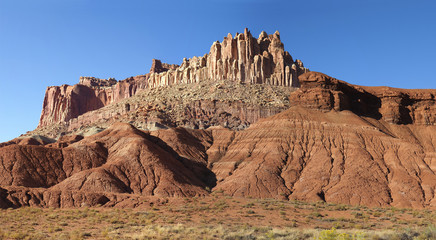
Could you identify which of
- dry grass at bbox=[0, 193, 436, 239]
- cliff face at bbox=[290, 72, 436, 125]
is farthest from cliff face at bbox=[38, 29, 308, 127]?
A: dry grass at bbox=[0, 193, 436, 239]

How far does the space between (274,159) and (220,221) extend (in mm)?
28038

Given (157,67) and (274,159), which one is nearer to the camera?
(274,159)

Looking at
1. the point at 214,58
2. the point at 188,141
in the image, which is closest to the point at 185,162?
the point at 188,141

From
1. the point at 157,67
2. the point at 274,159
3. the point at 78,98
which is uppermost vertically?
the point at 157,67

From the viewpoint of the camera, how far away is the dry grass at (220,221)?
27312mm

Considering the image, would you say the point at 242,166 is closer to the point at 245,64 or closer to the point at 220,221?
the point at 220,221

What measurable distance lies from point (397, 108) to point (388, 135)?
12.0m

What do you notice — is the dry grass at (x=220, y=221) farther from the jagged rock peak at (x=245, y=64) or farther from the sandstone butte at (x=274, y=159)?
the jagged rock peak at (x=245, y=64)

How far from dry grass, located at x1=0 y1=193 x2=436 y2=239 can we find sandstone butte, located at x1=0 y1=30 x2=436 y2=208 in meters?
4.54

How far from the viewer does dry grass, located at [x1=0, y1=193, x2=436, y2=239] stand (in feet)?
89.6

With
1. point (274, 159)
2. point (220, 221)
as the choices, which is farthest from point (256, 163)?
point (220, 221)

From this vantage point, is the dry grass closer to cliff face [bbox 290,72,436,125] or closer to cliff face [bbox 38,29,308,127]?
cliff face [bbox 290,72,436,125]

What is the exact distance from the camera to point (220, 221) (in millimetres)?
36750

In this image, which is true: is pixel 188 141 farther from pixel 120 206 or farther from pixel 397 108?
pixel 397 108
